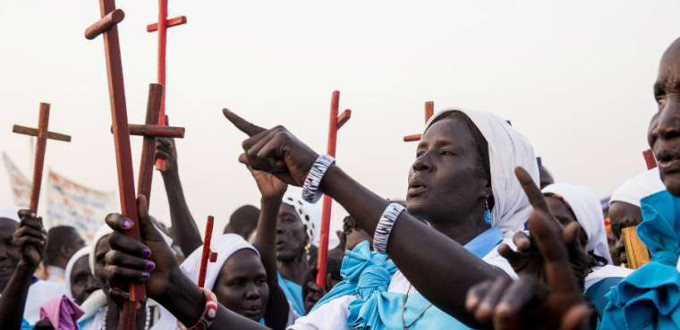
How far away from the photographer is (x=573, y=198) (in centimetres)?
425

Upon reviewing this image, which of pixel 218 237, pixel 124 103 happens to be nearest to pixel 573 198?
pixel 218 237

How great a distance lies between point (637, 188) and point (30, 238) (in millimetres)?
3538

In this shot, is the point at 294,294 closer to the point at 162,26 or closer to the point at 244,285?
the point at 244,285

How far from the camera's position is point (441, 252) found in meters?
2.21

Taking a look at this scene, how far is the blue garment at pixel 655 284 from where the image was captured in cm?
226

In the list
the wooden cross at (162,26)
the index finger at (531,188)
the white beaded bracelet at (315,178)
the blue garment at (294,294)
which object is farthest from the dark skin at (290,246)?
the index finger at (531,188)

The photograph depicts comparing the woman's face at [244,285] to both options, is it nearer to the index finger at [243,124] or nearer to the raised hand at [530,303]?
the index finger at [243,124]

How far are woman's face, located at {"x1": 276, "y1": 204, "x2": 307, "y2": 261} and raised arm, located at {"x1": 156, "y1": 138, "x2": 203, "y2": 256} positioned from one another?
1068 mm

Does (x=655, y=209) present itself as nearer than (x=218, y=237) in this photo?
Yes

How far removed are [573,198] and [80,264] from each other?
4.08 m

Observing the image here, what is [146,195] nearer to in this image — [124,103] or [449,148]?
[124,103]

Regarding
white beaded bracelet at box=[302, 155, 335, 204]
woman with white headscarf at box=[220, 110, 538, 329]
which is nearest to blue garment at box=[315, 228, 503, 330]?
woman with white headscarf at box=[220, 110, 538, 329]

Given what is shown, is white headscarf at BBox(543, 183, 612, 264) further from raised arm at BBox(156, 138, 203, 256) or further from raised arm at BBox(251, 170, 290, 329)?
raised arm at BBox(156, 138, 203, 256)

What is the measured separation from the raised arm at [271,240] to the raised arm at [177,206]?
711 millimetres
